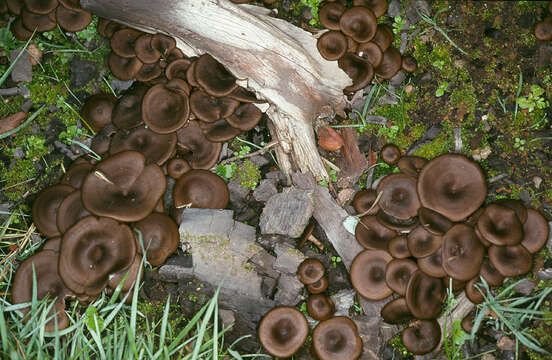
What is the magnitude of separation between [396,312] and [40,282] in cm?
411

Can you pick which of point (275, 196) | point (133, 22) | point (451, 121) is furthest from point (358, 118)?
point (133, 22)

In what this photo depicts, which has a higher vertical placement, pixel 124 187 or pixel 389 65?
pixel 389 65

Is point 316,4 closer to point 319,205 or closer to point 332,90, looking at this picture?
point 332,90

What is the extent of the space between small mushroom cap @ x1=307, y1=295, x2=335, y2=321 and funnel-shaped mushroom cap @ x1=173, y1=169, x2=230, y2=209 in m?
1.60

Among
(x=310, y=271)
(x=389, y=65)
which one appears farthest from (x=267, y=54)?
(x=310, y=271)

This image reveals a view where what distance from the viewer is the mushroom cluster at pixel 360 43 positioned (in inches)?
205

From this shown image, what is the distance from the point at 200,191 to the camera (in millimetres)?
5066

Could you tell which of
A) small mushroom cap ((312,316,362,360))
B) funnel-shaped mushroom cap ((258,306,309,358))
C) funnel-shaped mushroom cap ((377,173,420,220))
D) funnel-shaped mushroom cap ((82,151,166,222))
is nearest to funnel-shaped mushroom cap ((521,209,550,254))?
funnel-shaped mushroom cap ((377,173,420,220))

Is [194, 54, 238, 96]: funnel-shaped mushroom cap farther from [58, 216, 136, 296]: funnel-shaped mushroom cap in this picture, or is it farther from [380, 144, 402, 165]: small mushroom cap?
[380, 144, 402, 165]: small mushroom cap

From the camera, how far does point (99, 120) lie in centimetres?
548

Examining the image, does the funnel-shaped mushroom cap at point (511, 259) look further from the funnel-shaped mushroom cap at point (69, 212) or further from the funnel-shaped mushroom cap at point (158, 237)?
the funnel-shaped mushroom cap at point (69, 212)

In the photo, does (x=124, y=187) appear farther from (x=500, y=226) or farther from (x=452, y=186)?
(x=500, y=226)

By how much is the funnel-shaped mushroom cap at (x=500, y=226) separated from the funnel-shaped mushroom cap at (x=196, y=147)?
→ 3.29 meters

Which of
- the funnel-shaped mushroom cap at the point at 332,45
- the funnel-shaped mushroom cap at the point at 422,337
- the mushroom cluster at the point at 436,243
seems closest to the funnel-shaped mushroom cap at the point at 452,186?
the mushroom cluster at the point at 436,243
